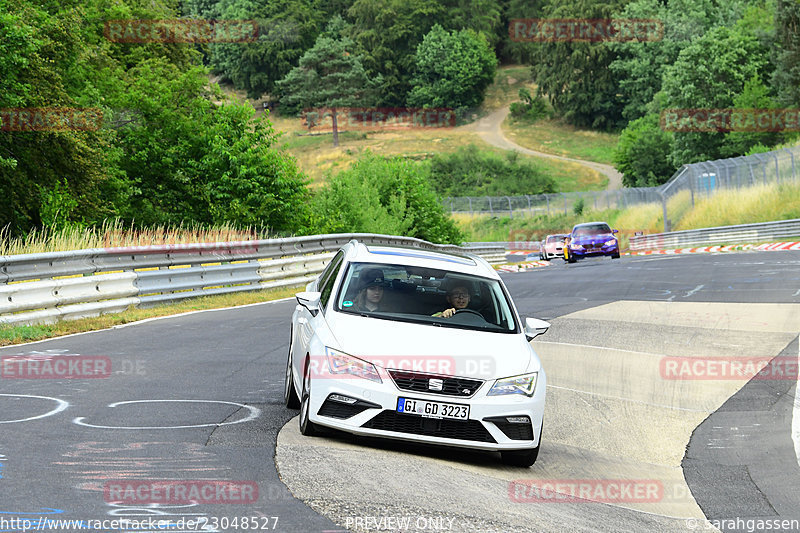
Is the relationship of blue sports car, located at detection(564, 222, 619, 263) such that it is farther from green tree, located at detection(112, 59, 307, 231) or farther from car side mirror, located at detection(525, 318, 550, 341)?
car side mirror, located at detection(525, 318, 550, 341)

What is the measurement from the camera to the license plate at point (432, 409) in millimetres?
7859

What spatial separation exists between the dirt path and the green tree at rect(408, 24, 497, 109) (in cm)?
479

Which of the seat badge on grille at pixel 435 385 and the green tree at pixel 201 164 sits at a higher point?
the seat badge on grille at pixel 435 385

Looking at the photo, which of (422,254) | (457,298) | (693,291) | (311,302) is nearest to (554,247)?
(693,291)

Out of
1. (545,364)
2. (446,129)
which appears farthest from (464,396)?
(446,129)

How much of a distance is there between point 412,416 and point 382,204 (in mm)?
38719

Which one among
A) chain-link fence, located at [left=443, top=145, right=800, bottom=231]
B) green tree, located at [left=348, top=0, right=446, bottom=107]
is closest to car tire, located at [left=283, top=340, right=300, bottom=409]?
chain-link fence, located at [left=443, top=145, right=800, bottom=231]

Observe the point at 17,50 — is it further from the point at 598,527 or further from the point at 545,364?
the point at 598,527

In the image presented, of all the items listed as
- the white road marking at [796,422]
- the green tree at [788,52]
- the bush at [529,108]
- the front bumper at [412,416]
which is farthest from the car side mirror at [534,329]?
the bush at [529,108]

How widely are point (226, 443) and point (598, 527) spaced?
2772 millimetres

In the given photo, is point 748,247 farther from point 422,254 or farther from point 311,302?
point 311,302

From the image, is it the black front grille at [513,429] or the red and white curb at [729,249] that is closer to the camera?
the black front grille at [513,429]

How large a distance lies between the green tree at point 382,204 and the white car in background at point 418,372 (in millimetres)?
28182

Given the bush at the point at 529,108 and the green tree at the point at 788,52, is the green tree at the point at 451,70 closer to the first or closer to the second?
the bush at the point at 529,108
